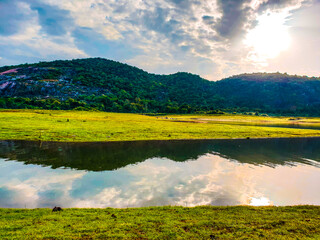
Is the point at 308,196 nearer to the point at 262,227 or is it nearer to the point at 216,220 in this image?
the point at 262,227

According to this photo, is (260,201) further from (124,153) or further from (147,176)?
(124,153)

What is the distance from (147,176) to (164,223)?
446 inches

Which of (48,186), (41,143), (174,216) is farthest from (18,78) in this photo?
(174,216)

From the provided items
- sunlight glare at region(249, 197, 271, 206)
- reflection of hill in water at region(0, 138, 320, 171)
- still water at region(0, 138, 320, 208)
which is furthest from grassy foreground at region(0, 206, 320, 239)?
reflection of hill in water at region(0, 138, 320, 171)

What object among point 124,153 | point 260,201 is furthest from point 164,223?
point 124,153

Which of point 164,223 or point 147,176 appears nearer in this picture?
point 164,223

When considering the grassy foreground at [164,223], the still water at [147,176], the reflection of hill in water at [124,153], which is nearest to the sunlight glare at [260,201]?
the still water at [147,176]

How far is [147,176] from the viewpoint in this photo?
22781mm

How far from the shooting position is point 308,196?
1895 cm

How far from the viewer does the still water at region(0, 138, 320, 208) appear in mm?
16922

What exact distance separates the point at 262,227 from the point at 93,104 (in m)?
155

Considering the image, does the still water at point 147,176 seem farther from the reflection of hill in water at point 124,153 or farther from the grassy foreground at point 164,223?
the grassy foreground at point 164,223

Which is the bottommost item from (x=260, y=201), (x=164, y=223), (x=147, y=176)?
(x=147, y=176)

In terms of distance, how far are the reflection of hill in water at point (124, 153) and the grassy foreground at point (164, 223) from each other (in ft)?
40.5
